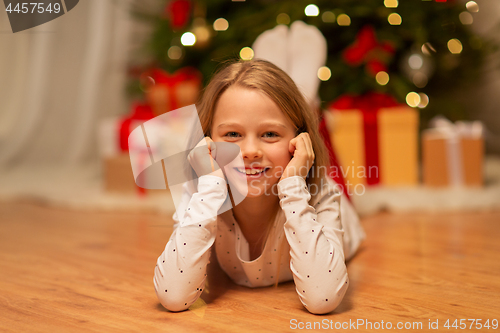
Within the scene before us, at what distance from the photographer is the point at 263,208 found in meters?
0.90

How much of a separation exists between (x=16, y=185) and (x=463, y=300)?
197 cm

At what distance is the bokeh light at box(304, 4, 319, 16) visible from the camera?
1973 mm

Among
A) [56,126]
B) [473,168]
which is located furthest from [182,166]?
[56,126]

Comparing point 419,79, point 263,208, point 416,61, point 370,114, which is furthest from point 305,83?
point 419,79

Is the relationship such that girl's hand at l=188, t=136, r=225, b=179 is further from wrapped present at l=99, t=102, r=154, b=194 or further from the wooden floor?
wrapped present at l=99, t=102, r=154, b=194

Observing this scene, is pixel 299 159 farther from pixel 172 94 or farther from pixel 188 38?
pixel 188 38

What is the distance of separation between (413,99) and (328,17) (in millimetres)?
521

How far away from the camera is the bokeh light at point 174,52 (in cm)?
230

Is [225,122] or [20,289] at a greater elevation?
[225,122]

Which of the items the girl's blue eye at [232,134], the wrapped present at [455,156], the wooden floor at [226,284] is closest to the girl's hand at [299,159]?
the girl's blue eye at [232,134]

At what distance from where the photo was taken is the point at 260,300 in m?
0.86

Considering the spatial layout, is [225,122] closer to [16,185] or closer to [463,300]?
[463,300]

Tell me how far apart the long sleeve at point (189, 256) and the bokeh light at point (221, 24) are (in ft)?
5.07

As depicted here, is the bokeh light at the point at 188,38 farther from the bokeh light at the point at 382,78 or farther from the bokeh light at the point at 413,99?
the bokeh light at the point at 413,99
